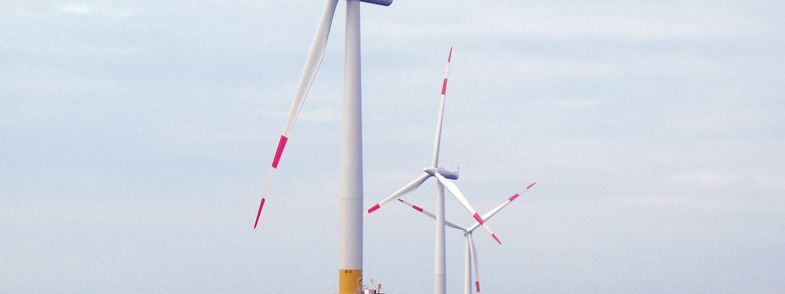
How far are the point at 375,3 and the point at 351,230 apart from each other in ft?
63.9

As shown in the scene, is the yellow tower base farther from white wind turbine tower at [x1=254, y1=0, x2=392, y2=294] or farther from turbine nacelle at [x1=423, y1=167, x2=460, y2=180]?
turbine nacelle at [x1=423, y1=167, x2=460, y2=180]

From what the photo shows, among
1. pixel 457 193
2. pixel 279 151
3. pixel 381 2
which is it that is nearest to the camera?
pixel 279 151

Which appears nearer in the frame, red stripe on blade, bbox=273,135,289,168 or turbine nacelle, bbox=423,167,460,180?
red stripe on blade, bbox=273,135,289,168

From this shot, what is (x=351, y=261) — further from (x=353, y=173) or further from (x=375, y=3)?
(x=375, y=3)

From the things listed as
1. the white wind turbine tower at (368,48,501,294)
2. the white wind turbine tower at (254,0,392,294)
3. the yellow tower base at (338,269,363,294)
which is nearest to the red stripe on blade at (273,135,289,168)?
the white wind turbine tower at (254,0,392,294)

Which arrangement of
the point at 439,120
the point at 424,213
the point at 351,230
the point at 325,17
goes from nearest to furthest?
the point at 351,230 < the point at 325,17 < the point at 439,120 < the point at 424,213

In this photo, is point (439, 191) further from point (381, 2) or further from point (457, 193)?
point (381, 2)

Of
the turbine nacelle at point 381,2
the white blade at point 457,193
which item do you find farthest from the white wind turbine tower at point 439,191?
the turbine nacelle at point 381,2

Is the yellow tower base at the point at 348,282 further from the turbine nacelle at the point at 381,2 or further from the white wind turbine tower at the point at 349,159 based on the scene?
the turbine nacelle at the point at 381,2

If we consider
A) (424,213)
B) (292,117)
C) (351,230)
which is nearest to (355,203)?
(351,230)

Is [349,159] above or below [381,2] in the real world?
below

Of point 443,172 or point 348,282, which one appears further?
point 443,172

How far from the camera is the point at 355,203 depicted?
87.8 metres

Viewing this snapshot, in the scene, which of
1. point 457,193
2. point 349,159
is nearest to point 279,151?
point 349,159
